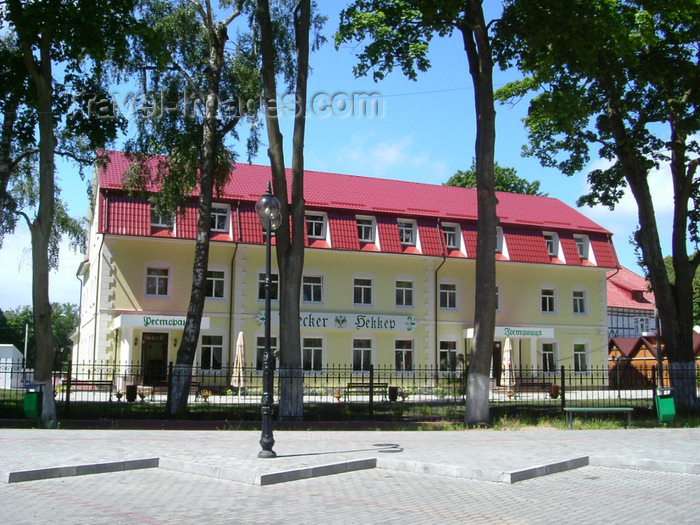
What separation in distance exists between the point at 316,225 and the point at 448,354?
9.75 m


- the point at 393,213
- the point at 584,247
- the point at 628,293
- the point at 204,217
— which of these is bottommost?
the point at 204,217

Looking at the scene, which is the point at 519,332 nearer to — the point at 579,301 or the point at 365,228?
the point at 579,301

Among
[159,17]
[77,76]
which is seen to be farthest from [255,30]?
[77,76]

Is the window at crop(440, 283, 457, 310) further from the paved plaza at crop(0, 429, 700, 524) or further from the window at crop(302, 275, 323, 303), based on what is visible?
the paved plaza at crop(0, 429, 700, 524)

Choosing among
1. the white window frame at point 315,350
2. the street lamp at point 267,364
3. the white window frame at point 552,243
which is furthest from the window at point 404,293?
the street lamp at point 267,364

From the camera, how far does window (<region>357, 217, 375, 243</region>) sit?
36750 mm

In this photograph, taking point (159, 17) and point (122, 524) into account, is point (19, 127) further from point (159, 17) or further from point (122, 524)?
point (122, 524)

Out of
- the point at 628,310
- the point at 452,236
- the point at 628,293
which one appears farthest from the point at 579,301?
the point at 628,293

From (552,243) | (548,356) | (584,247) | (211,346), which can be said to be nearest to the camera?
(211,346)

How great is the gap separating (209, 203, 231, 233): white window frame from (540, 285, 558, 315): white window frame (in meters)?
18.0

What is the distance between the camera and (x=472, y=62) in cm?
1814

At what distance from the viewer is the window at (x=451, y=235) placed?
38.6 metres

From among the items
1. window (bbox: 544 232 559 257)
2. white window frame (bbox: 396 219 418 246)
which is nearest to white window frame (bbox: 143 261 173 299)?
white window frame (bbox: 396 219 418 246)

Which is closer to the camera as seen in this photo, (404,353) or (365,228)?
(365,228)
